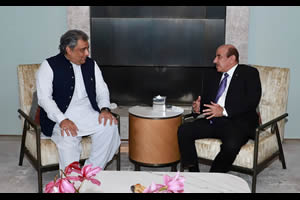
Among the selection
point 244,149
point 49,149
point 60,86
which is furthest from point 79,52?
point 244,149

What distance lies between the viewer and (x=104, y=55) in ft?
16.5

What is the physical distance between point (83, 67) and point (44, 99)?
0.47 metres

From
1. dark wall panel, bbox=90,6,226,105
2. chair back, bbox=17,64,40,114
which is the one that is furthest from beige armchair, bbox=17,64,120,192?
dark wall panel, bbox=90,6,226,105

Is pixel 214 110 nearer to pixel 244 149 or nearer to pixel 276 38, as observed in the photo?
pixel 244 149

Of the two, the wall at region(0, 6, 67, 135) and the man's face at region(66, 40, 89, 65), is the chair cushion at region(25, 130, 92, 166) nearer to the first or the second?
the man's face at region(66, 40, 89, 65)

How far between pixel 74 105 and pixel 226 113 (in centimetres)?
A: 136

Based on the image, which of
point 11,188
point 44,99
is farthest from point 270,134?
point 11,188

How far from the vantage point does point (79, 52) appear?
3738mm

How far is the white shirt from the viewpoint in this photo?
3.69 metres

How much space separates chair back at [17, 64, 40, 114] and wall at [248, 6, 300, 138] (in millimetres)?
2420

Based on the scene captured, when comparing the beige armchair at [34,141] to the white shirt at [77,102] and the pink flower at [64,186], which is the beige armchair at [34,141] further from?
the pink flower at [64,186]

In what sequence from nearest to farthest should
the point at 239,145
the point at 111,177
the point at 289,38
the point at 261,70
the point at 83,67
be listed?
the point at 111,177 < the point at 239,145 < the point at 83,67 < the point at 261,70 < the point at 289,38

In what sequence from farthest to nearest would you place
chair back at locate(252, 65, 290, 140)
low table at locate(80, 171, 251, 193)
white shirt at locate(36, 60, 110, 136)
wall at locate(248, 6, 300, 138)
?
wall at locate(248, 6, 300, 138) → chair back at locate(252, 65, 290, 140) → white shirt at locate(36, 60, 110, 136) → low table at locate(80, 171, 251, 193)

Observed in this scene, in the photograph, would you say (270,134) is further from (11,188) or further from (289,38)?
(11,188)
